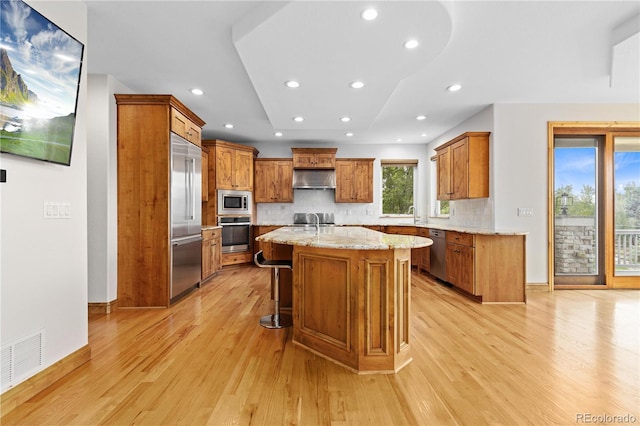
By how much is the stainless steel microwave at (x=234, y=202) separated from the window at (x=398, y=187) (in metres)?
3.13

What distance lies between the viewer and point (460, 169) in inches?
188

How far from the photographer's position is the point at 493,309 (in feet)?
11.7

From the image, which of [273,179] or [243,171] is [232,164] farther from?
[273,179]

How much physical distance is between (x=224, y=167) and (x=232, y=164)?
202mm

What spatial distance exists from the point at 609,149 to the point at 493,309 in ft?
10.5

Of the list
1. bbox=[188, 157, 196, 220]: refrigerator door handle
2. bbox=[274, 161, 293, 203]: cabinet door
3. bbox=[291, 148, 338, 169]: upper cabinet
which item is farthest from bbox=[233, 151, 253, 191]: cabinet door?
bbox=[188, 157, 196, 220]: refrigerator door handle

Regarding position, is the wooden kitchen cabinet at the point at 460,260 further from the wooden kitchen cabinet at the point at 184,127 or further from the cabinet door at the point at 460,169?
the wooden kitchen cabinet at the point at 184,127

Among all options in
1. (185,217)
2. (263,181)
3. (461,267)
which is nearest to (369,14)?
(185,217)

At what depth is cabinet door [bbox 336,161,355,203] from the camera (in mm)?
6664

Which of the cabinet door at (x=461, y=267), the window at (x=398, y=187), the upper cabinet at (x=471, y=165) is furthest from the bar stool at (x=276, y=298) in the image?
the window at (x=398, y=187)

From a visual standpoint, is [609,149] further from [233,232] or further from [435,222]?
[233,232]

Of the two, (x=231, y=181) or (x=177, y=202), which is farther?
(x=231, y=181)

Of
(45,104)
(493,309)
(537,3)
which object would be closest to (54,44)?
(45,104)

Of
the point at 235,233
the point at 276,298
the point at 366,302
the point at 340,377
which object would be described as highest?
the point at 235,233
